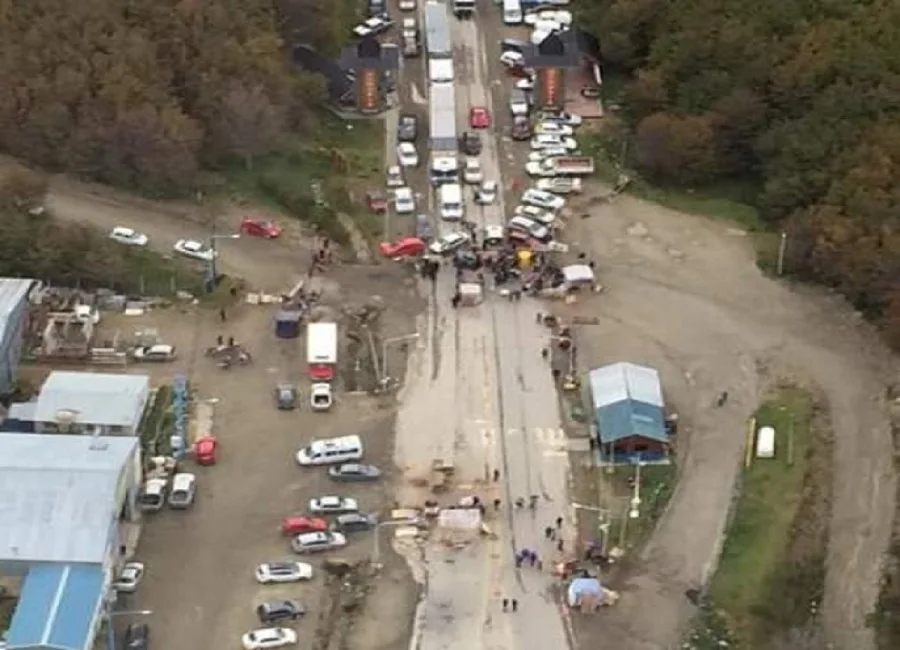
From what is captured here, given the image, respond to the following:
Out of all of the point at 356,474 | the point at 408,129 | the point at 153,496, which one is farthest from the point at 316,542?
the point at 408,129

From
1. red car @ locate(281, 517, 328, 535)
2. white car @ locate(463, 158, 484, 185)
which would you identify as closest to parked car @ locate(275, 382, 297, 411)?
red car @ locate(281, 517, 328, 535)

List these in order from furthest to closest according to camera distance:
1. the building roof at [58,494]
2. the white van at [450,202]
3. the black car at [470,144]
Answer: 1. the black car at [470,144]
2. the white van at [450,202]
3. the building roof at [58,494]

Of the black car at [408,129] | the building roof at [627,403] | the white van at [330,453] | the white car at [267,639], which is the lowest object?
the white car at [267,639]

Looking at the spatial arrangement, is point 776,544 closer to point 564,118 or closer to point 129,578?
point 129,578

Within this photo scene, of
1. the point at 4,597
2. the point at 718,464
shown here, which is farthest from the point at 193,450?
the point at 718,464

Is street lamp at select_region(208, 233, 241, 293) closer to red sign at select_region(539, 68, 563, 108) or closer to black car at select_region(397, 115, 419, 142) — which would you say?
black car at select_region(397, 115, 419, 142)

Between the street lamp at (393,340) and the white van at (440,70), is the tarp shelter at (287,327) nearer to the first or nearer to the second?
the street lamp at (393,340)

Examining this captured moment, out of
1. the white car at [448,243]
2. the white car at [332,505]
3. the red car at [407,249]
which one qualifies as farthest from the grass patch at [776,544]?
the red car at [407,249]
